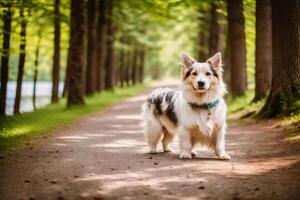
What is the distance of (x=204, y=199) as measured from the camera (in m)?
5.85

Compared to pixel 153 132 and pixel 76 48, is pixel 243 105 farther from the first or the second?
pixel 153 132

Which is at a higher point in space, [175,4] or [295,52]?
[175,4]

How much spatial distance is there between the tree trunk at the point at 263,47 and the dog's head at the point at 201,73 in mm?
8968

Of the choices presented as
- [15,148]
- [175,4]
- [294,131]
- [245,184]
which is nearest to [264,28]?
[175,4]

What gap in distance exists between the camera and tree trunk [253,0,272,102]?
56.6 ft

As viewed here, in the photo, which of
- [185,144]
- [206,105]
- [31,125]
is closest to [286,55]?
[206,105]

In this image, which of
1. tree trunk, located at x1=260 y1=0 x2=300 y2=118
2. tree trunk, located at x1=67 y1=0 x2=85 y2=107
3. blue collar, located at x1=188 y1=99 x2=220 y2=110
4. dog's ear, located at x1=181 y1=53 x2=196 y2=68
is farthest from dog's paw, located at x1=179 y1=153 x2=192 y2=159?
tree trunk, located at x1=67 y1=0 x2=85 y2=107

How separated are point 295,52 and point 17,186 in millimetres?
8726

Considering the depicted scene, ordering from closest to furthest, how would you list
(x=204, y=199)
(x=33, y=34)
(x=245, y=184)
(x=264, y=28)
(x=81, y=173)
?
1. (x=204, y=199)
2. (x=245, y=184)
3. (x=81, y=173)
4. (x=264, y=28)
5. (x=33, y=34)

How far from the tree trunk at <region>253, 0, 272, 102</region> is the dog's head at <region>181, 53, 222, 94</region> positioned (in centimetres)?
897

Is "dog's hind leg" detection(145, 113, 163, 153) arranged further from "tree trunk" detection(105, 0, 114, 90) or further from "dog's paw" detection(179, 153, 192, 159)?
"tree trunk" detection(105, 0, 114, 90)

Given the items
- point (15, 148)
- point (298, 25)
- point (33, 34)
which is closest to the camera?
point (15, 148)

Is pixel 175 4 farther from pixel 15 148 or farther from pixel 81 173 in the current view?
→ pixel 81 173

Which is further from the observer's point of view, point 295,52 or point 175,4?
point 175,4
